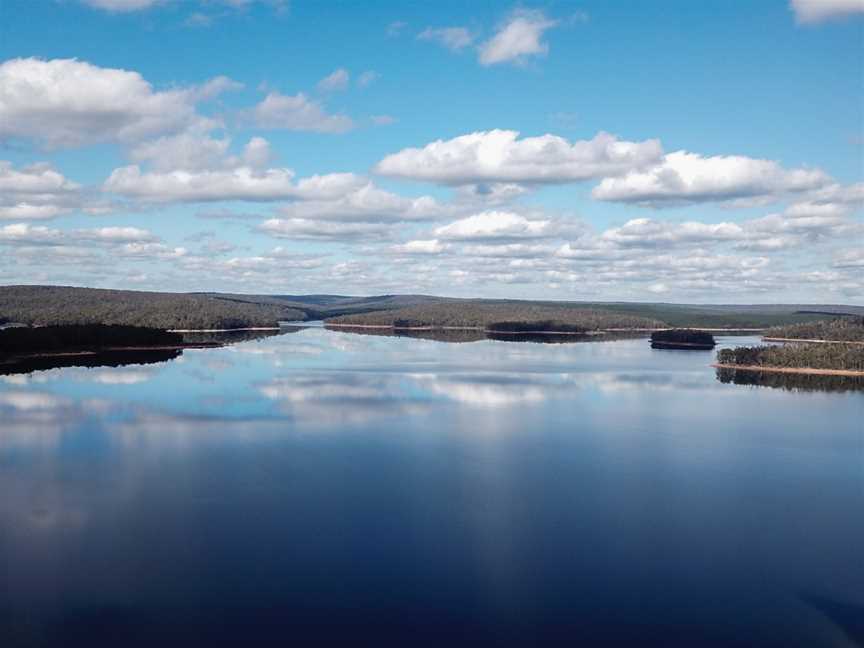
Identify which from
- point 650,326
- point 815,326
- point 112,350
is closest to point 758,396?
point 112,350

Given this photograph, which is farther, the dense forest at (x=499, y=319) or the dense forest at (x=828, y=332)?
the dense forest at (x=499, y=319)

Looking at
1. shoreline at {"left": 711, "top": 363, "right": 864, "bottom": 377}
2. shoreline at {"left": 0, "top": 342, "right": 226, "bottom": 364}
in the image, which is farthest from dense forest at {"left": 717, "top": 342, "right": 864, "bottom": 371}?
shoreline at {"left": 0, "top": 342, "right": 226, "bottom": 364}

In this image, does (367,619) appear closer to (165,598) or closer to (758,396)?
(165,598)

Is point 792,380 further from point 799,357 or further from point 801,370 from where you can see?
point 799,357

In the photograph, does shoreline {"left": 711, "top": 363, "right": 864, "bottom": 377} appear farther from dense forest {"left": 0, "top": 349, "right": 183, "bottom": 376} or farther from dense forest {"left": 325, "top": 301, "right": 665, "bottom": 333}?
dense forest {"left": 325, "top": 301, "right": 665, "bottom": 333}

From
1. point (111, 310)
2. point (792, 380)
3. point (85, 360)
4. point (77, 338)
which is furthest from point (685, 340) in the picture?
point (111, 310)

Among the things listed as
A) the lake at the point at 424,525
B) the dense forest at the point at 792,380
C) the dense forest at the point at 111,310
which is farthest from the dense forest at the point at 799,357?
the dense forest at the point at 111,310

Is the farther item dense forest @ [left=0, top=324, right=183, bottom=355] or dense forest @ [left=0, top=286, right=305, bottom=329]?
dense forest @ [left=0, top=286, right=305, bottom=329]

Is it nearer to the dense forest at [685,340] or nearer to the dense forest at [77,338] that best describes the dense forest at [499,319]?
the dense forest at [685,340]
